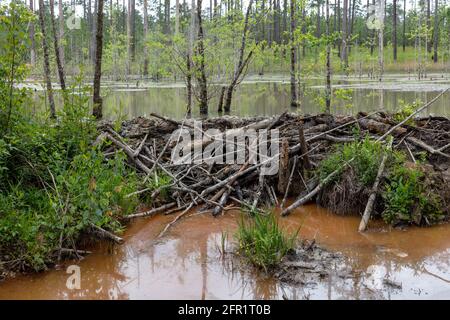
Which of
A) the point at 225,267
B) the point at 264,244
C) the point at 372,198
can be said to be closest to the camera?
the point at 264,244

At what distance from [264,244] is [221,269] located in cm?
47

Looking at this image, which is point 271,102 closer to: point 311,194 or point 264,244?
point 311,194

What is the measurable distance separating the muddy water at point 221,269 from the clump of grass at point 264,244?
6.1 inches

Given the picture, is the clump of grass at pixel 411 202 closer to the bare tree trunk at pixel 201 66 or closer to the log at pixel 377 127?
the log at pixel 377 127

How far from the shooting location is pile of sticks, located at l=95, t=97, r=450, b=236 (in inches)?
254

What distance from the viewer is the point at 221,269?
4.55 m

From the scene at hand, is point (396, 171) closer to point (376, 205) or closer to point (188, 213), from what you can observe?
point (376, 205)

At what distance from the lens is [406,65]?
43.0 meters

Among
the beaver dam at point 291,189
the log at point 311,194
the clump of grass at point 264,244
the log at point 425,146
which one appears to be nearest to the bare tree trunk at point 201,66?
the beaver dam at point 291,189

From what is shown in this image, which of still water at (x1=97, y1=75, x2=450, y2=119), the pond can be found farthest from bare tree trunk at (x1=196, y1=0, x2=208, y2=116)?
still water at (x1=97, y1=75, x2=450, y2=119)

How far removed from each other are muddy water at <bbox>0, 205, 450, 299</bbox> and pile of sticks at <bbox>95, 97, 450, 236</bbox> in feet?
1.30

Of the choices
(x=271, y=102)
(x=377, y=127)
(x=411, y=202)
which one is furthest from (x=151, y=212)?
(x=271, y=102)

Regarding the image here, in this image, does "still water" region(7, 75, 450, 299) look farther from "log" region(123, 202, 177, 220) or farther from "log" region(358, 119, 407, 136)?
"log" region(358, 119, 407, 136)

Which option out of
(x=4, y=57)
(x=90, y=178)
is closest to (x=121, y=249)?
(x=90, y=178)
